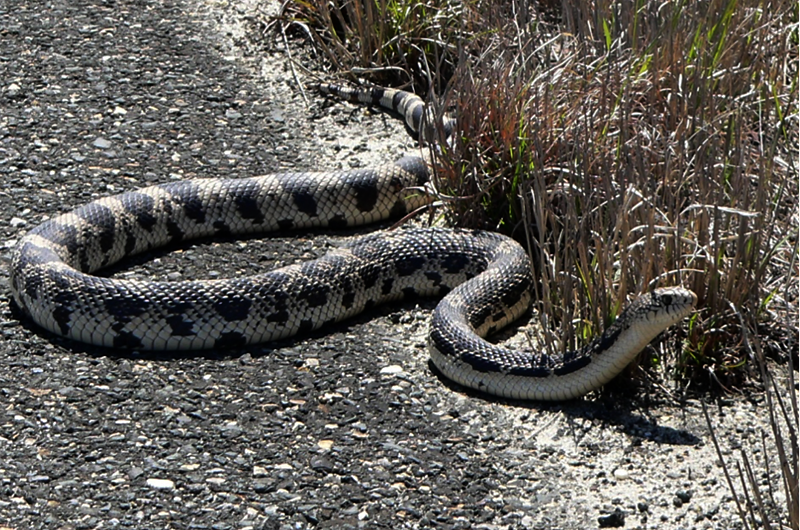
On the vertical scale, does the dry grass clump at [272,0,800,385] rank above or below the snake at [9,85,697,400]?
above

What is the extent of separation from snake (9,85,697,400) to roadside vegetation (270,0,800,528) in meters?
0.28

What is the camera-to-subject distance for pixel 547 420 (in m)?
5.84

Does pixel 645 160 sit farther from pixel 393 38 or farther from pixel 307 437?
pixel 393 38

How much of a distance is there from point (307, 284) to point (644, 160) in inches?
82.8

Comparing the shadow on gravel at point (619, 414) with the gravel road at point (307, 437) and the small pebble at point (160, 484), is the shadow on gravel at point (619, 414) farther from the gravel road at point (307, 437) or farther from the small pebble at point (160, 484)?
the small pebble at point (160, 484)

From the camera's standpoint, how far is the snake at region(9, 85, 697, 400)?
5.96 metres

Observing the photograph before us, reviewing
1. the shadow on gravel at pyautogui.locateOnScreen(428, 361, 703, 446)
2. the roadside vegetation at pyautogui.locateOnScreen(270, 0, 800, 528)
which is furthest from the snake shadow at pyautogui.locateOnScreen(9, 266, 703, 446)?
the roadside vegetation at pyautogui.locateOnScreen(270, 0, 800, 528)

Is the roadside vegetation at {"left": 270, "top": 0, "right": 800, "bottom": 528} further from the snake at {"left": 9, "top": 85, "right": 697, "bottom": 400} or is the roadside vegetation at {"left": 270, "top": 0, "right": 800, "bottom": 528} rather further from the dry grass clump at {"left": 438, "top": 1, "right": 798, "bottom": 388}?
the snake at {"left": 9, "top": 85, "right": 697, "bottom": 400}

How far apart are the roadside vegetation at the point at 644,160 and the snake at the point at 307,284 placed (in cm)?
28

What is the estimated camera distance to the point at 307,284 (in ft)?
22.3

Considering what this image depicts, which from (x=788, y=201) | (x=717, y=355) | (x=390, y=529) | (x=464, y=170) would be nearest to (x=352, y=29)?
(x=464, y=170)

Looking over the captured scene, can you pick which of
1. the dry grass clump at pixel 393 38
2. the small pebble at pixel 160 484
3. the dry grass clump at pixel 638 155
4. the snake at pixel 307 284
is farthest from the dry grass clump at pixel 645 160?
the small pebble at pixel 160 484

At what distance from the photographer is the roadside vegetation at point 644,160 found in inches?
234

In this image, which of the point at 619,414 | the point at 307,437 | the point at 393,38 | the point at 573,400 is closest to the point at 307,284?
the point at 307,437
